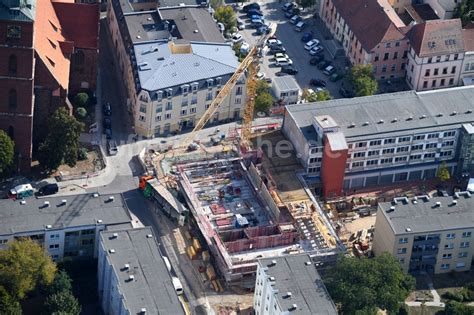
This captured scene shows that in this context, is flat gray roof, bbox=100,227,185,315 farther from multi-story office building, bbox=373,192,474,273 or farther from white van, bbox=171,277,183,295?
multi-story office building, bbox=373,192,474,273

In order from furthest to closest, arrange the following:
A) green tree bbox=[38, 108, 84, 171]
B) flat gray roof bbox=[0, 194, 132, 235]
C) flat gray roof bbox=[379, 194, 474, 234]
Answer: green tree bbox=[38, 108, 84, 171] < flat gray roof bbox=[379, 194, 474, 234] < flat gray roof bbox=[0, 194, 132, 235]

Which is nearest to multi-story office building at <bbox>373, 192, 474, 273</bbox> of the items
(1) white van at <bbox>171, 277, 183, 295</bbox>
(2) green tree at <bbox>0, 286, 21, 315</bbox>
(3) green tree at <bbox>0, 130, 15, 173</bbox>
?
(1) white van at <bbox>171, 277, 183, 295</bbox>

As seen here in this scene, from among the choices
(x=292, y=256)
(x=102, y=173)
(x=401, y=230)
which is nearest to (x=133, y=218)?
(x=102, y=173)

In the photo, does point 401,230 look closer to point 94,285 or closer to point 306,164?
point 306,164

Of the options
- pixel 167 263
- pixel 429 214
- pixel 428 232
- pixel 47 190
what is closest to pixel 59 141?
pixel 47 190

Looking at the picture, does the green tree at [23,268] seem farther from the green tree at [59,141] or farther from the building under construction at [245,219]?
the building under construction at [245,219]

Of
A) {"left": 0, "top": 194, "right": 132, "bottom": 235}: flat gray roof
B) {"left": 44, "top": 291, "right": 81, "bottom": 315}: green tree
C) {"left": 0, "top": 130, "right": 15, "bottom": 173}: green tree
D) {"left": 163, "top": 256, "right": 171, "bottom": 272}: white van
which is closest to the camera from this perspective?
{"left": 44, "top": 291, "right": 81, "bottom": 315}: green tree
